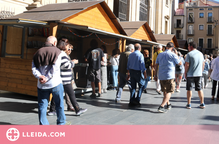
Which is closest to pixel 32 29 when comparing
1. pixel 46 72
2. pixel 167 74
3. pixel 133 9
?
pixel 167 74

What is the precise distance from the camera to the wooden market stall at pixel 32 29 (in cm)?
770

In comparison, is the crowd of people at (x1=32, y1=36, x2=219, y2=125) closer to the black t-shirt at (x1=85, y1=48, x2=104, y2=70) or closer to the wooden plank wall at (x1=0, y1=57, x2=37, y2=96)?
the black t-shirt at (x1=85, y1=48, x2=104, y2=70)

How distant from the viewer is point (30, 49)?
32.7ft

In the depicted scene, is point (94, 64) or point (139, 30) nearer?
point (94, 64)

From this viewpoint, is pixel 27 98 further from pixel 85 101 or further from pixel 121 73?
pixel 121 73

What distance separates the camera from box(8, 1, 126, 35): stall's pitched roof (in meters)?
7.96

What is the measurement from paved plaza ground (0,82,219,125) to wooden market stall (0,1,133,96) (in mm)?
682

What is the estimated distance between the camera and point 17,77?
8227 millimetres

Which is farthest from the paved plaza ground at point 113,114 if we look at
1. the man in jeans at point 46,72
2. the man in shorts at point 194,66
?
the man in jeans at point 46,72

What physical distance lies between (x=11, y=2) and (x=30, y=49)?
2.67 meters

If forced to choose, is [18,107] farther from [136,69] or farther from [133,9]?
[133,9]

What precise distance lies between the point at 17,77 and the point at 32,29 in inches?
90.6

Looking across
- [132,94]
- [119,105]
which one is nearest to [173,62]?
[132,94]

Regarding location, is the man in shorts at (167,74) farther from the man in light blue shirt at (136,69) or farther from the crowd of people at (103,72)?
the man in light blue shirt at (136,69)
